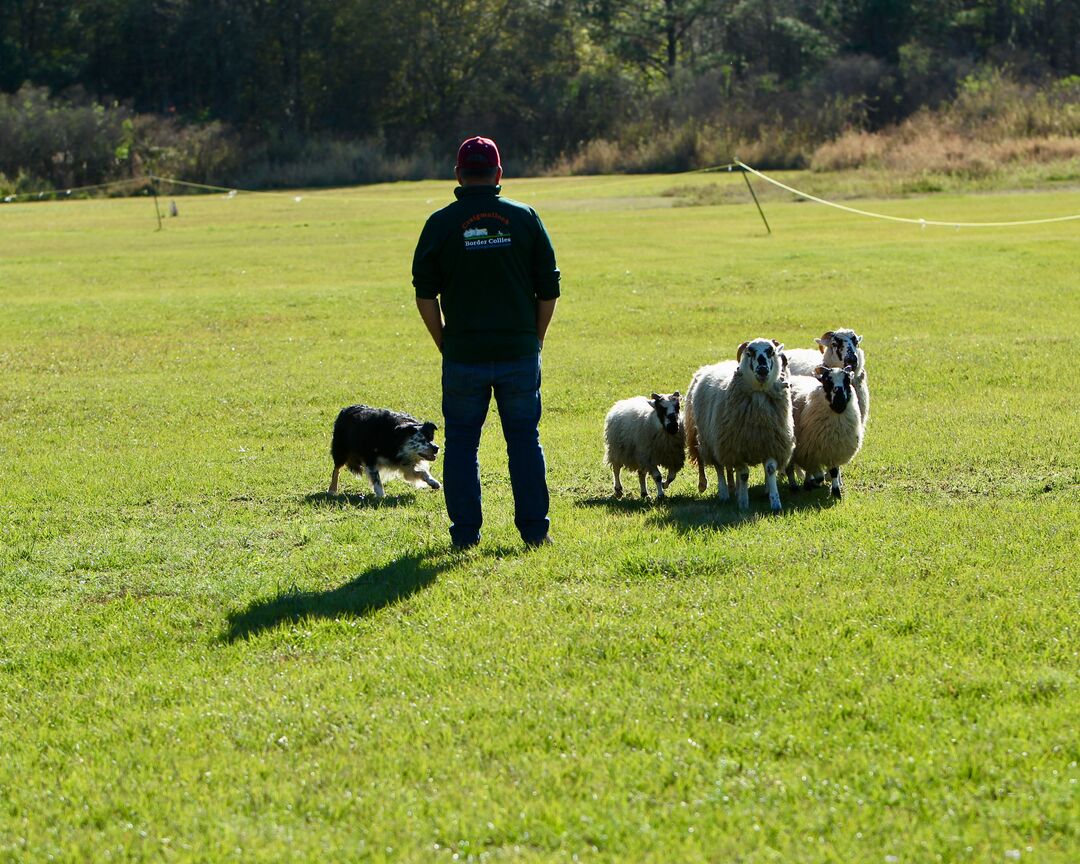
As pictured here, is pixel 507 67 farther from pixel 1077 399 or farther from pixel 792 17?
pixel 1077 399

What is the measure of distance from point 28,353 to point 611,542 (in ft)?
51.4

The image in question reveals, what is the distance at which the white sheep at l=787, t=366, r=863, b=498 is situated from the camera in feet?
→ 36.5

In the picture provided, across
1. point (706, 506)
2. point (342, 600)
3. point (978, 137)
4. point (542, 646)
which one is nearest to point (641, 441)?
point (706, 506)

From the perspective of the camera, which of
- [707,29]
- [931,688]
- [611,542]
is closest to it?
[931,688]

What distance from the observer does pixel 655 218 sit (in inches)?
1757

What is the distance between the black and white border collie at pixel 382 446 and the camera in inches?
486

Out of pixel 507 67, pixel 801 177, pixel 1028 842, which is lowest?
pixel 1028 842

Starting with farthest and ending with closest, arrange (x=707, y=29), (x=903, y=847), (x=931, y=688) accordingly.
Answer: (x=707, y=29) → (x=931, y=688) → (x=903, y=847)

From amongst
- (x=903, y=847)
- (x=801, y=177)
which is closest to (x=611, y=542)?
(x=903, y=847)

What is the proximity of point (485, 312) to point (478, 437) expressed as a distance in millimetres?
890

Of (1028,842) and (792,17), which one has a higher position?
(792,17)

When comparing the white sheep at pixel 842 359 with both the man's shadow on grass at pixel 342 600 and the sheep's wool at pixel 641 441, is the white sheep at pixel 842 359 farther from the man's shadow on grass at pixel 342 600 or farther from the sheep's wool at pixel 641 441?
Answer: the man's shadow on grass at pixel 342 600

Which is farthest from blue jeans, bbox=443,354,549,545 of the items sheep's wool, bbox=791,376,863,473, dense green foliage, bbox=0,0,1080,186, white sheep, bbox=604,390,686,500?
dense green foliage, bbox=0,0,1080,186

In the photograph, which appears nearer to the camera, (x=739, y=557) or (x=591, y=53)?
(x=739, y=557)
